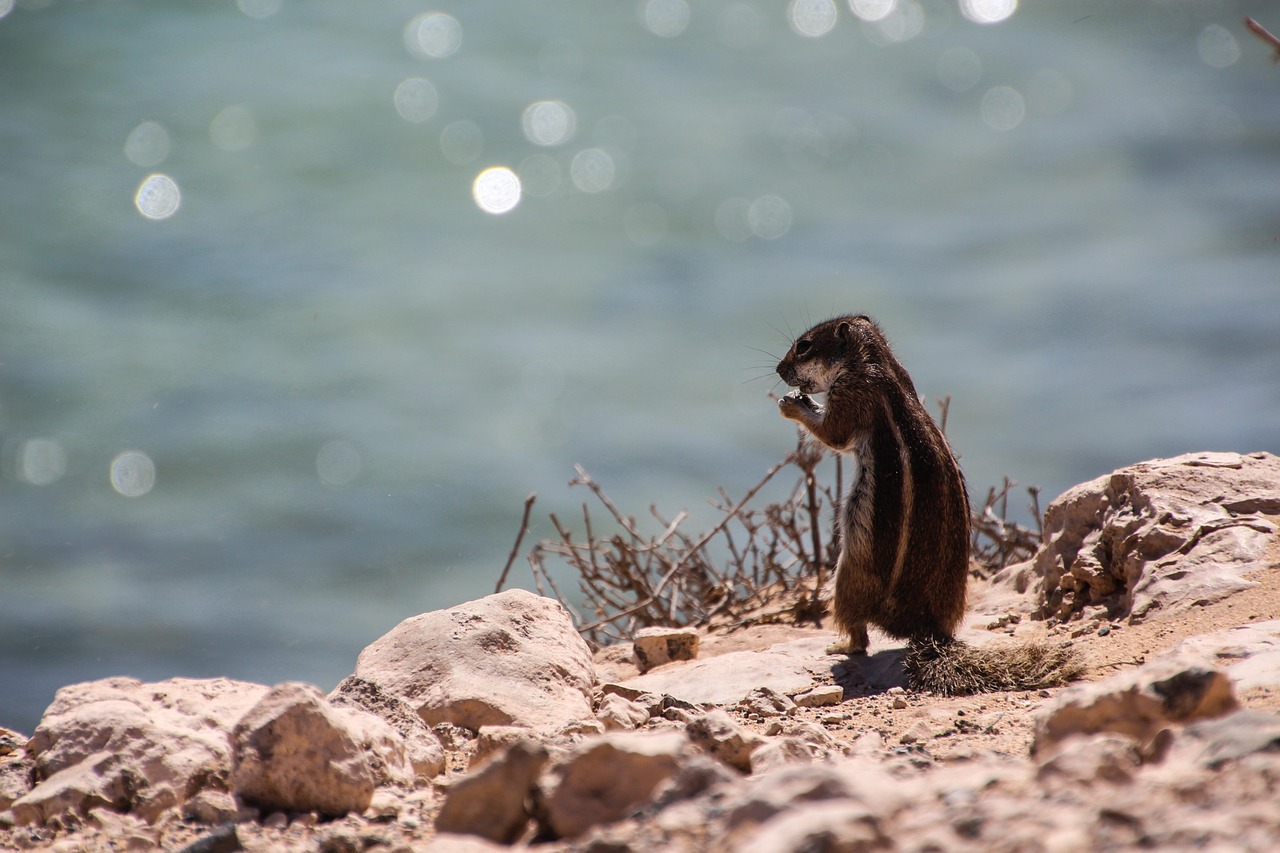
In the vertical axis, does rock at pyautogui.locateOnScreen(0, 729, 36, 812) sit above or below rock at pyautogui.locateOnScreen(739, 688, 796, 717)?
above

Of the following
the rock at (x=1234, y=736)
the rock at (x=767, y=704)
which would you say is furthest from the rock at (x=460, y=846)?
the rock at (x=767, y=704)

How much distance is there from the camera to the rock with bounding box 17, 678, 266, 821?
300cm

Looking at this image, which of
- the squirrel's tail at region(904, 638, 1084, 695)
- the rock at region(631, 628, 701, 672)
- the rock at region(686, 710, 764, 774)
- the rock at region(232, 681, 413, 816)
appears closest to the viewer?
the rock at region(232, 681, 413, 816)

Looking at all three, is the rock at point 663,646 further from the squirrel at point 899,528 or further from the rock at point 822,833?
the rock at point 822,833

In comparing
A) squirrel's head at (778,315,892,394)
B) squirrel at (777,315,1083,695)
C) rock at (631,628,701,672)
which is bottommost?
rock at (631,628,701,672)

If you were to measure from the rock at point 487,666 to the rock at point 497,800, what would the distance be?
1.44m

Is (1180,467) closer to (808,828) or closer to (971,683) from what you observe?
(971,683)

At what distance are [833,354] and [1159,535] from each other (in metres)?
1.74

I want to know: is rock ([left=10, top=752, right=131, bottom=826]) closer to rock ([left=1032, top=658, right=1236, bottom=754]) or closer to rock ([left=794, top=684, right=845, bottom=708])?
rock ([left=1032, top=658, right=1236, bottom=754])

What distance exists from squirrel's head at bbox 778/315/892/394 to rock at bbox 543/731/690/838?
11.7 feet

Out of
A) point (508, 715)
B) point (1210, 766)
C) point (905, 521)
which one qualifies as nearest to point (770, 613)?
point (905, 521)

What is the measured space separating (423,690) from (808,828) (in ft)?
8.68

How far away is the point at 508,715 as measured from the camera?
13.3ft

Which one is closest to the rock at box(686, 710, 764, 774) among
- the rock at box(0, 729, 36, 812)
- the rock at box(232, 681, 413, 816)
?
the rock at box(232, 681, 413, 816)
